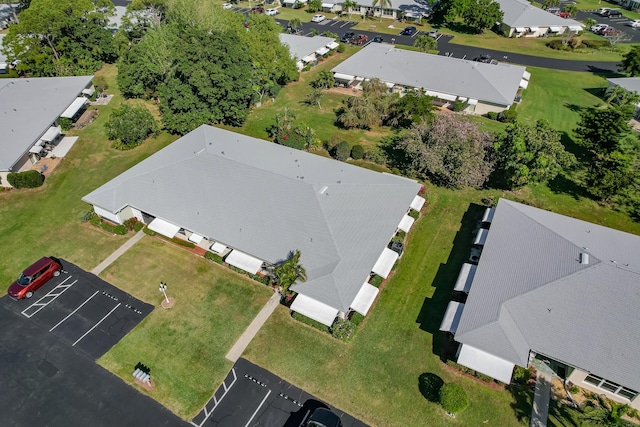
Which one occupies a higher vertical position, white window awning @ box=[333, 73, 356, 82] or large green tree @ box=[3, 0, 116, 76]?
large green tree @ box=[3, 0, 116, 76]

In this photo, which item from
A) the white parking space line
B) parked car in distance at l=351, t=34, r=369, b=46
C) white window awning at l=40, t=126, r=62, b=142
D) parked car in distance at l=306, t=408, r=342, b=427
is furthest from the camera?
parked car in distance at l=351, t=34, r=369, b=46

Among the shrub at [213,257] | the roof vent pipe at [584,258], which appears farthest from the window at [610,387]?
the shrub at [213,257]

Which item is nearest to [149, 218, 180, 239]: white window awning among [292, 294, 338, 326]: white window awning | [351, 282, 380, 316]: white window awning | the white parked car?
[292, 294, 338, 326]: white window awning

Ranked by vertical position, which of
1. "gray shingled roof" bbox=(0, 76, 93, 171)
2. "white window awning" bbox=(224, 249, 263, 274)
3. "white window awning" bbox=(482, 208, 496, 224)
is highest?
"gray shingled roof" bbox=(0, 76, 93, 171)

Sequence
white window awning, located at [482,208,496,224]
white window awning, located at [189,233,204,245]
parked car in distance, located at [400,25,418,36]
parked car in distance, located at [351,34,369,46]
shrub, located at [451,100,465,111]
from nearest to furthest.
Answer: white window awning, located at [189,233,204,245], white window awning, located at [482,208,496,224], shrub, located at [451,100,465,111], parked car in distance, located at [351,34,369,46], parked car in distance, located at [400,25,418,36]

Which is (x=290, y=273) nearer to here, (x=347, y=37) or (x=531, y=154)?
(x=531, y=154)

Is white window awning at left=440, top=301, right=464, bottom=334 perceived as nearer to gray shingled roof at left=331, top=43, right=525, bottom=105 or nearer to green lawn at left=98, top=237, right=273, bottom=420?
green lawn at left=98, top=237, right=273, bottom=420

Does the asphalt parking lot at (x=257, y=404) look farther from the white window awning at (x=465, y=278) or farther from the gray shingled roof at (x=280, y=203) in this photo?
the white window awning at (x=465, y=278)
